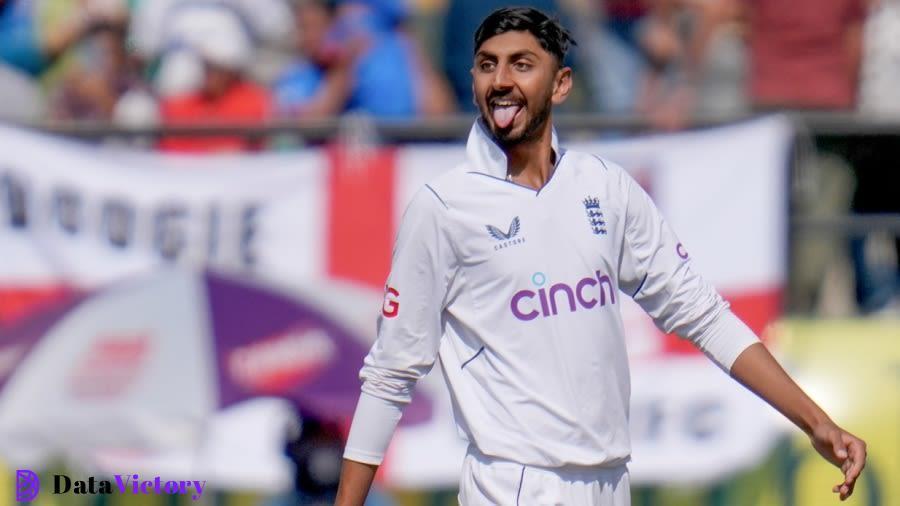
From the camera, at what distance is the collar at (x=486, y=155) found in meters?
4.25

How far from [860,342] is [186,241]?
10.4ft

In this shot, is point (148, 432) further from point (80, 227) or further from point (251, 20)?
point (251, 20)

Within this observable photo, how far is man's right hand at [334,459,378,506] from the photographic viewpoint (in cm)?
421

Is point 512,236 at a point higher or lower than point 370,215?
higher

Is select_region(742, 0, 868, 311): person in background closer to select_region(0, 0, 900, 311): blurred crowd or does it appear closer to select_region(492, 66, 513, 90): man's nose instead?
select_region(0, 0, 900, 311): blurred crowd

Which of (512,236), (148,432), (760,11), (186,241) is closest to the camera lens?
(512,236)

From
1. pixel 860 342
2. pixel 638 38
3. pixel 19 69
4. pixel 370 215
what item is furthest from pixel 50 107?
pixel 860 342

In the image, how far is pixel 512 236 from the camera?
421cm

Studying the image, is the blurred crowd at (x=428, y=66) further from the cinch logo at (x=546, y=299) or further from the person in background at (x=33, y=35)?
the cinch logo at (x=546, y=299)

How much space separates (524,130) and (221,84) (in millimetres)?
4381

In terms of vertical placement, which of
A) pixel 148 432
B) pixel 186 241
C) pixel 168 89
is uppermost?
pixel 168 89

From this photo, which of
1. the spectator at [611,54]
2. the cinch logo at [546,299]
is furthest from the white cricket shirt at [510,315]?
the spectator at [611,54]

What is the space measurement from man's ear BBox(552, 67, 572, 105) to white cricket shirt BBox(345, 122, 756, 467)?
179mm

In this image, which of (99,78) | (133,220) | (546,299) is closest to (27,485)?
(133,220)
